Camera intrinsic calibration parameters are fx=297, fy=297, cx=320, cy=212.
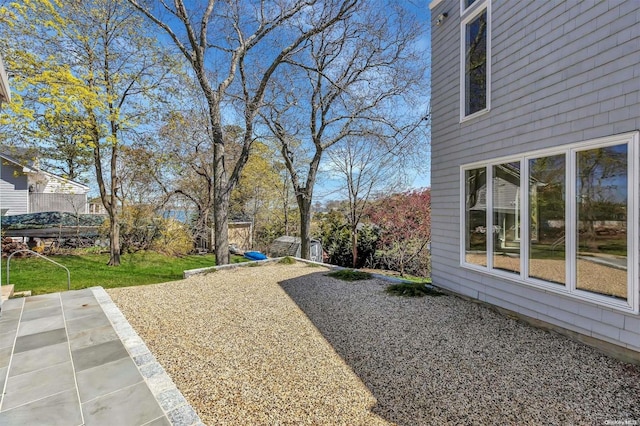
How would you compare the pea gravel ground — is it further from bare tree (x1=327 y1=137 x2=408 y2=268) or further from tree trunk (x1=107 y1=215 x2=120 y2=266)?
bare tree (x1=327 y1=137 x2=408 y2=268)

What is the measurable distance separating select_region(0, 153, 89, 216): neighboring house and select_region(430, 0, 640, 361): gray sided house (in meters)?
15.0

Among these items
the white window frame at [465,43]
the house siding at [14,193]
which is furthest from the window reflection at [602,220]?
the house siding at [14,193]

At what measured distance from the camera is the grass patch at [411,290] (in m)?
5.52

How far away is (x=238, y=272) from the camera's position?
7.72m

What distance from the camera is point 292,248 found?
13164 millimetres

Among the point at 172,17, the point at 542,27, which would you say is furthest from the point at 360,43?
the point at 542,27

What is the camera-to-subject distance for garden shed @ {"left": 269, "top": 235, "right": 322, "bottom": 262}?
13102 millimetres

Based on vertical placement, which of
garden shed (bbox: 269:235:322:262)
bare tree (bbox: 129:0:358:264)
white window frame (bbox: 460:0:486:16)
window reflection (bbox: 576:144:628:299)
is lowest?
garden shed (bbox: 269:235:322:262)

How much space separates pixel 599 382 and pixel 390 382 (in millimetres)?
1918

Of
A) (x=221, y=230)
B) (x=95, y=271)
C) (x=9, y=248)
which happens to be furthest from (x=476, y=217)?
(x=9, y=248)

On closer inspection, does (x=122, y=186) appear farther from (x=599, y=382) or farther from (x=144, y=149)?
(x=599, y=382)

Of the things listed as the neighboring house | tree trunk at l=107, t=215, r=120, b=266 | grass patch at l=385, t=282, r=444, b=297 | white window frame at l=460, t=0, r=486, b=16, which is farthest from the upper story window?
the neighboring house

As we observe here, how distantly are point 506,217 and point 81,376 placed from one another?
17.6 feet

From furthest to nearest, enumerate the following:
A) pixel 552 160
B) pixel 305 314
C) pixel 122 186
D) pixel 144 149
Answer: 1. pixel 122 186
2. pixel 144 149
3. pixel 305 314
4. pixel 552 160
